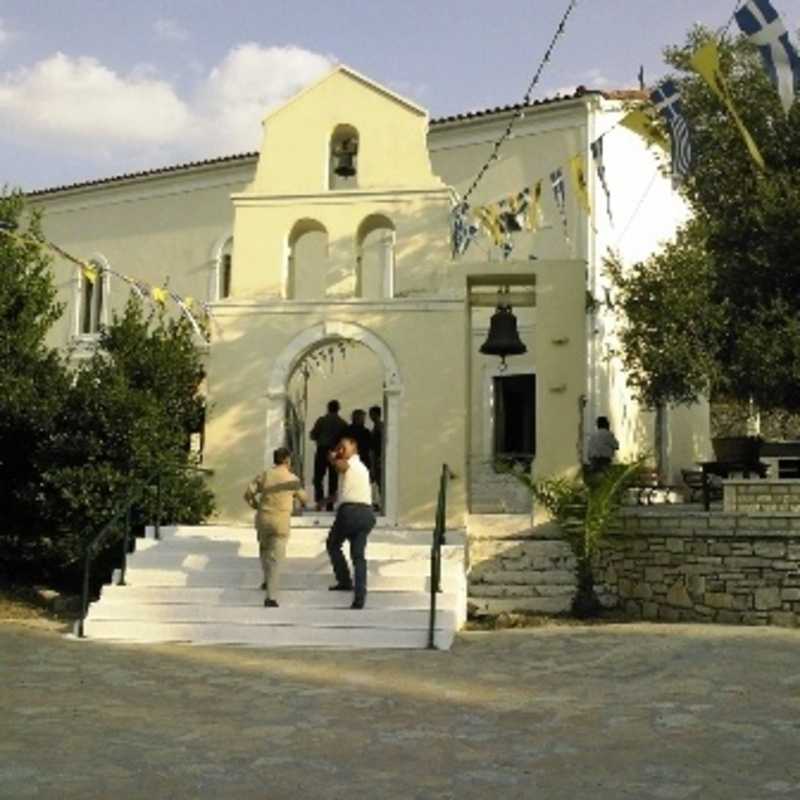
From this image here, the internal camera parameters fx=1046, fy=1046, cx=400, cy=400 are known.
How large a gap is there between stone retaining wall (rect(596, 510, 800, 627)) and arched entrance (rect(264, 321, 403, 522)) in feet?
9.37

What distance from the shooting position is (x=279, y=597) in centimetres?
1070

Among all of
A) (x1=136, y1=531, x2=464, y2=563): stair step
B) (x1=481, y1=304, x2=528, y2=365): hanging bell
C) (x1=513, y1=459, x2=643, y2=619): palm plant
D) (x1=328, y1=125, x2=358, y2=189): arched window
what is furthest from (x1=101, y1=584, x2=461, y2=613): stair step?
(x1=328, y1=125, x2=358, y2=189): arched window

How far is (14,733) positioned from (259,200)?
9.47 metres

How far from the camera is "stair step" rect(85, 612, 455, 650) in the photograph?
→ 9.85 metres

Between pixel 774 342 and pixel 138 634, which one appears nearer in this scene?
pixel 138 634

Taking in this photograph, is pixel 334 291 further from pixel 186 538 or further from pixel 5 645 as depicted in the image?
pixel 5 645

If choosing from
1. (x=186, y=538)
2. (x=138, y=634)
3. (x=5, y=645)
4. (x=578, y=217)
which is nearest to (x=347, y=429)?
(x=186, y=538)

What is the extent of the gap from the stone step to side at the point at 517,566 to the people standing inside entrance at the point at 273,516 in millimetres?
2764

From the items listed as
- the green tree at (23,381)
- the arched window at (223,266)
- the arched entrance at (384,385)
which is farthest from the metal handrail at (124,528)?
the arched window at (223,266)

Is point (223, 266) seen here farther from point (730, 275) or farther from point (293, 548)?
point (293, 548)

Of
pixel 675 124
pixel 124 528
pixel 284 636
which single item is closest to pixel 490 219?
pixel 675 124

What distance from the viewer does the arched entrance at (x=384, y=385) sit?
13.4m

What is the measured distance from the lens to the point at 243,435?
45.6 feet

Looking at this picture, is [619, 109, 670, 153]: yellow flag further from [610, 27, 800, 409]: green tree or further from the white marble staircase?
the white marble staircase
